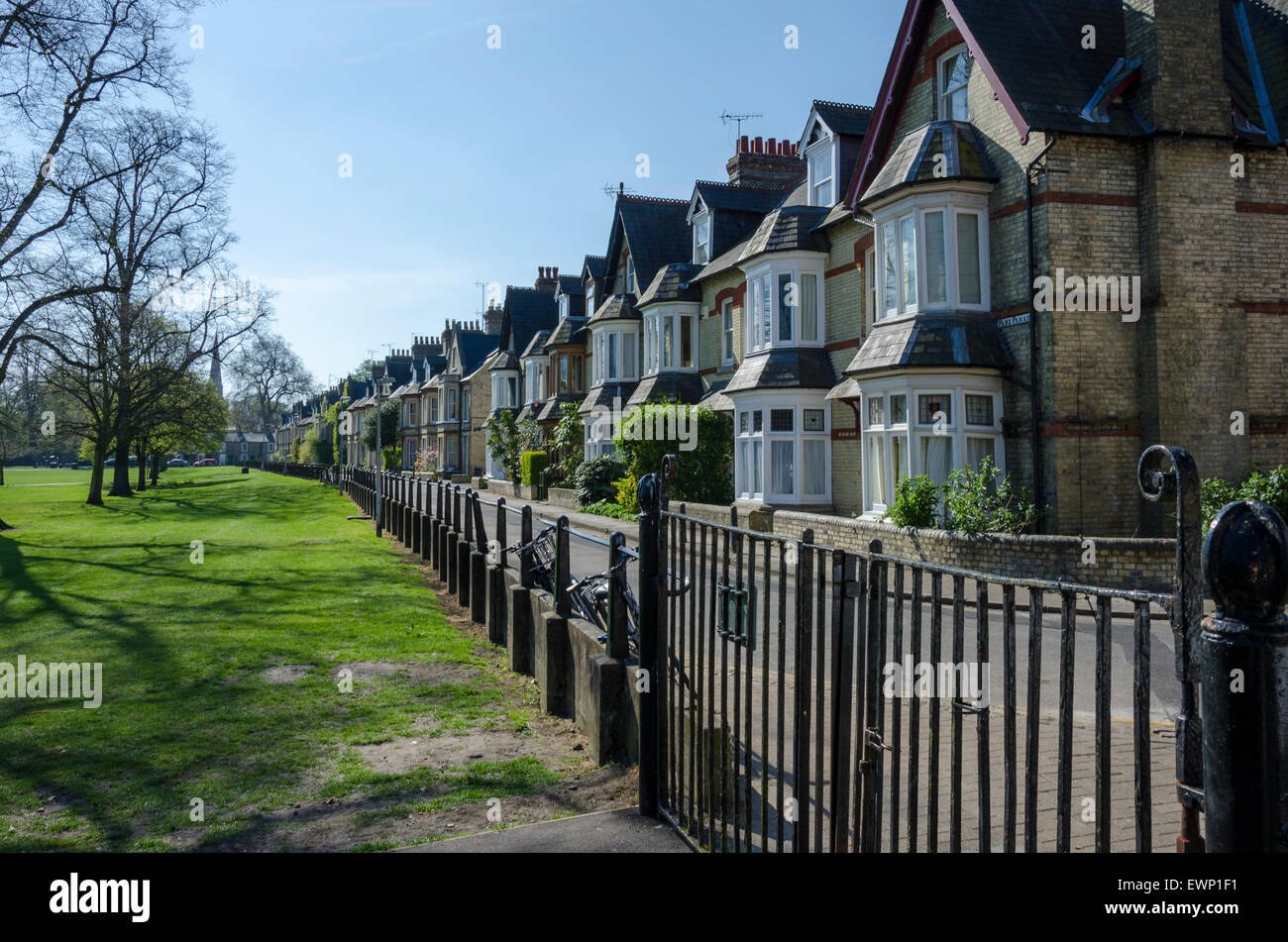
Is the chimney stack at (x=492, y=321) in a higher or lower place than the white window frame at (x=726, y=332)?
higher

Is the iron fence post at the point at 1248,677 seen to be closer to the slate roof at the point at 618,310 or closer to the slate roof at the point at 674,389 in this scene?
the slate roof at the point at 674,389

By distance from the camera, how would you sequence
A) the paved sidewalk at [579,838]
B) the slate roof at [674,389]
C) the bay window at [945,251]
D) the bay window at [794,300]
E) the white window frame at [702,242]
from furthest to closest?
the white window frame at [702,242] < the slate roof at [674,389] < the bay window at [794,300] < the bay window at [945,251] < the paved sidewalk at [579,838]

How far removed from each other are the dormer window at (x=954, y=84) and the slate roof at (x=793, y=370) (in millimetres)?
6325

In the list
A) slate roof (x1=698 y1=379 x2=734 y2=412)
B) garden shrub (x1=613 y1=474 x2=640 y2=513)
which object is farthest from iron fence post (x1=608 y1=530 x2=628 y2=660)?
garden shrub (x1=613 y1=474 x2=640 y2=513)

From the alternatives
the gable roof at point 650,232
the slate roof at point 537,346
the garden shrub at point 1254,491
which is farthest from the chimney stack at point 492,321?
the garden shrub at point 1254,491

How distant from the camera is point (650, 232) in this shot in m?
36.5

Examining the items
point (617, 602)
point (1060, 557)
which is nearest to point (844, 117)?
point (1060, 557)

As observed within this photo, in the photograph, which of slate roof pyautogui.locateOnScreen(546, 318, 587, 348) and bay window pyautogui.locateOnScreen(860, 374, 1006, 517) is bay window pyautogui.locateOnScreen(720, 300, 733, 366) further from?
slate roof pyautogui.locateOnScreen(546, 318, 587, 348)

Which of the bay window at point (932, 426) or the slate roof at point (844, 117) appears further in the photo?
the slate roof at point (844, 117)

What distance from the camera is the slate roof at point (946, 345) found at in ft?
53.0

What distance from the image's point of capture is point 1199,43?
15.4 meters

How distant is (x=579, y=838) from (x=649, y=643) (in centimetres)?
104
